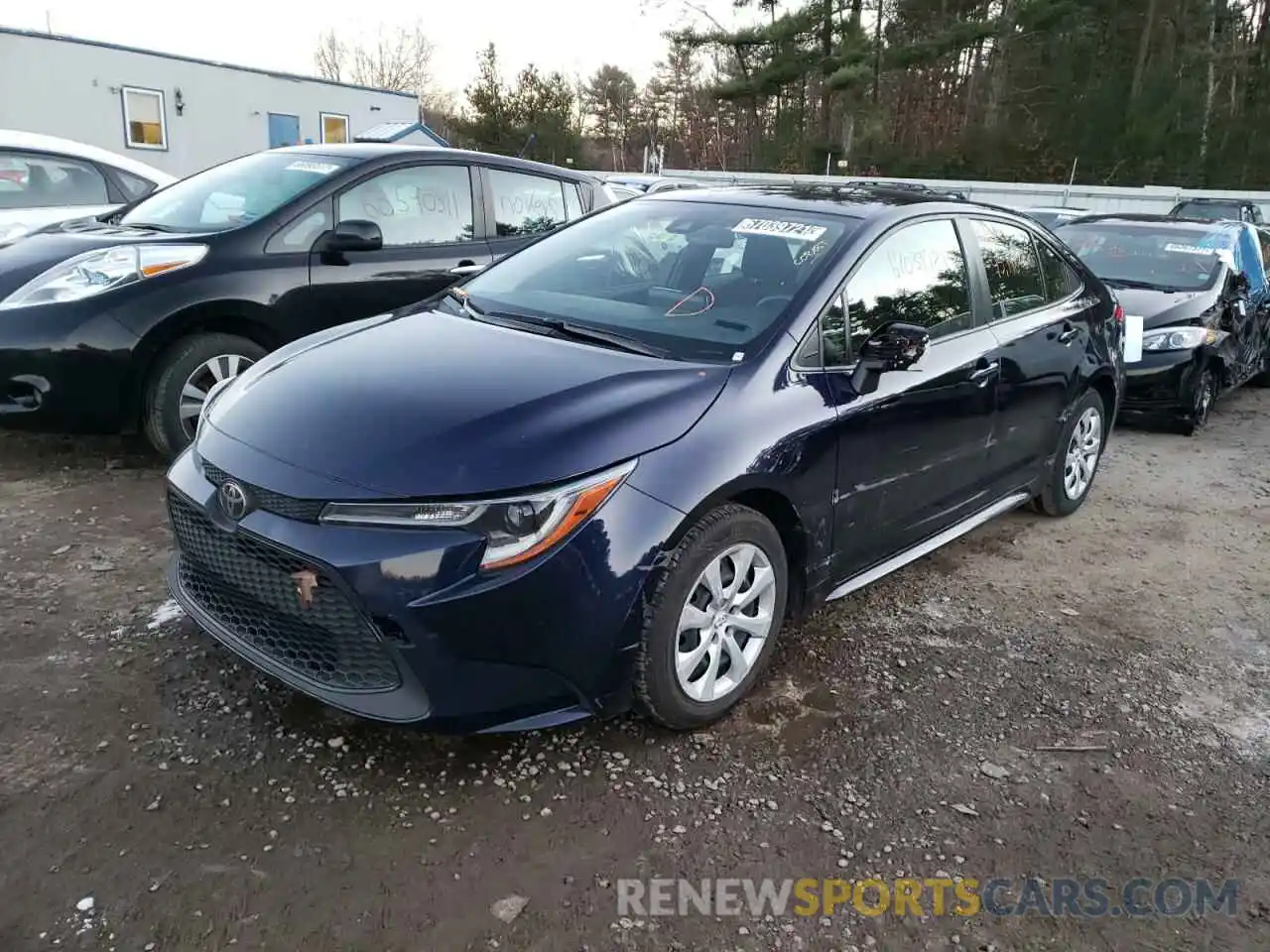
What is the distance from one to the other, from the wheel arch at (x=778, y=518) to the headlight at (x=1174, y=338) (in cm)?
505

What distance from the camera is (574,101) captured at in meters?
37.0

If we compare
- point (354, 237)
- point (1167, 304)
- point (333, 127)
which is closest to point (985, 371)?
point (354, 237)

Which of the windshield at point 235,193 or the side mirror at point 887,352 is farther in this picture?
the windshield at point 235,193

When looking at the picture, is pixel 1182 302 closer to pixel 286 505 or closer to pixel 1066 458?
A: pixel 1066 458

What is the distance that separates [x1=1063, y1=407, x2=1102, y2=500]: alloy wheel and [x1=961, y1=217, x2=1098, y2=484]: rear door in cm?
34

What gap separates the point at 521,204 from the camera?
6.07 meters

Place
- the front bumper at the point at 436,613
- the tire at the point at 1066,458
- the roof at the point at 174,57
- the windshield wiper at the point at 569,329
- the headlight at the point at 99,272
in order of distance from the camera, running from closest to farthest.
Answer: the front bumper at the point at 436,613 → the windshield wiper at the point at 569,329 → the headlight at the point at 99,272 → the tire at the point at 1066,458 → the roof at the point at 174,57

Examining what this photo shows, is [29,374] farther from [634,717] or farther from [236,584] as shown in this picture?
[634,717]

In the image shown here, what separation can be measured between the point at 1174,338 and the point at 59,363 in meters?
7.01

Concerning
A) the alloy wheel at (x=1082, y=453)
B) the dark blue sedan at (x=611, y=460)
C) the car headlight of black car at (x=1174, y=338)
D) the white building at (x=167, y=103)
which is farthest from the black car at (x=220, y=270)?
the white building at (x=167, y=103)

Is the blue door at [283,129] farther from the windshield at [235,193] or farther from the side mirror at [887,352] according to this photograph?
the side mirror at [887,352]

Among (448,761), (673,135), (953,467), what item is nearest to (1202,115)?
(673,135)

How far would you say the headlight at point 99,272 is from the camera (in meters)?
4.52

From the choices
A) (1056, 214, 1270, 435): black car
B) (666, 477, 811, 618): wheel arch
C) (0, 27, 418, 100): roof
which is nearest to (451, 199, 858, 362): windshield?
(666, 477, 811, 618): wheel arch
